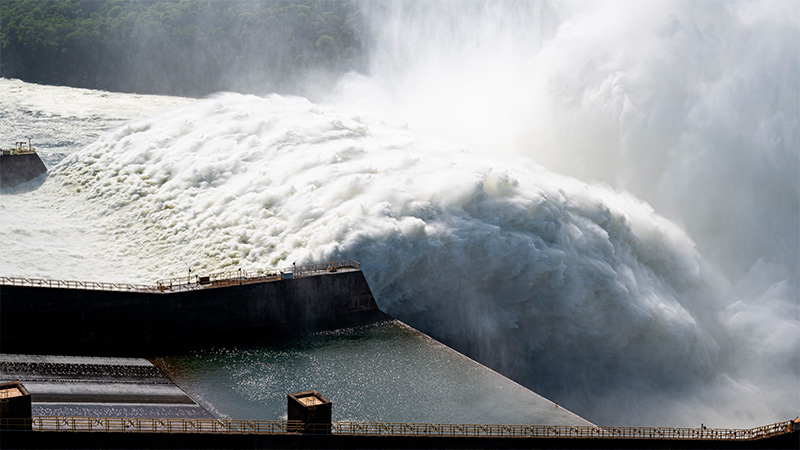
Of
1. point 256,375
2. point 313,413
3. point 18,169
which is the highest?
point 18,169

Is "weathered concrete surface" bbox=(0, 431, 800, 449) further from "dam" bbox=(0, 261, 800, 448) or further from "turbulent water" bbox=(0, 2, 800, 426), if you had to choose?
"turbulent water" bbox=(0, 2, 800, 426)

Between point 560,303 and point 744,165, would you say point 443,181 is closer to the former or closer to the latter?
point 560,303

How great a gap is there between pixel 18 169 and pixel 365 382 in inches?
1309

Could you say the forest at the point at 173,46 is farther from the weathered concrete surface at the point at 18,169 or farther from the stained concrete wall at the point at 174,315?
the stained concrete wall at the point at 174,315

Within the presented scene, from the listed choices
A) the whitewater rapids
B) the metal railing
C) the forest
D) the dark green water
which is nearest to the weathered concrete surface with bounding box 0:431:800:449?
the metal railing

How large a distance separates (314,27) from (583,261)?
80.5m

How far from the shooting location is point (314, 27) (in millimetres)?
116688

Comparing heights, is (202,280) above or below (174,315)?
above

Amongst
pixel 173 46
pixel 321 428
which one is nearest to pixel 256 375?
pixel 321 428

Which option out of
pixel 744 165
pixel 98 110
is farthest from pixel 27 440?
pixel 98 110

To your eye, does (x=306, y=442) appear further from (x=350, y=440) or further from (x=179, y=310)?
(x=179, y=310)

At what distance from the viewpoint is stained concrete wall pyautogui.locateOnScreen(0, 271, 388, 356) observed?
3453cm

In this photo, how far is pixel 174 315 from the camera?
3669 centimetres

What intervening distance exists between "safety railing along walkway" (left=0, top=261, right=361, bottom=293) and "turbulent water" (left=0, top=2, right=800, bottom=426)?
90 centimetres
